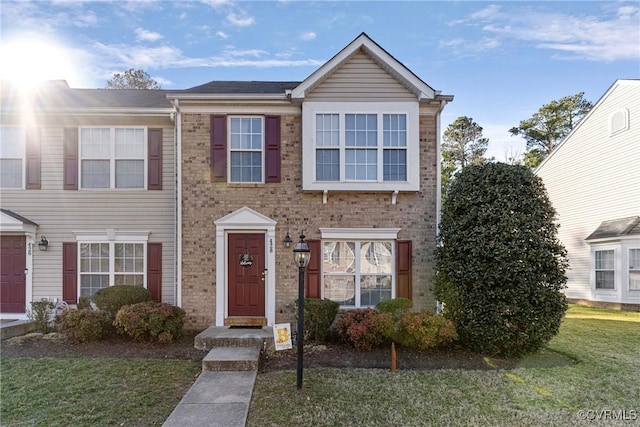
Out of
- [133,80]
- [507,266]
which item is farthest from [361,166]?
[133,80]

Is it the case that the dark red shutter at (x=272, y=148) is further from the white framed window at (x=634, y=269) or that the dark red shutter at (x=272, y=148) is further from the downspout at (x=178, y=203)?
the white framed window at (x=634, y=269)

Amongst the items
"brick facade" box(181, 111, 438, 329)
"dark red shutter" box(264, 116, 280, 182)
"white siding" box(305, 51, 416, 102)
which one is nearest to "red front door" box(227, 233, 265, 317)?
"brick facade" box(181, 111, 438, 329)

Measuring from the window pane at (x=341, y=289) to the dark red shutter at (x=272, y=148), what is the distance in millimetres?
2736

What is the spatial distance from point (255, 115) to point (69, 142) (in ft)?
15.8

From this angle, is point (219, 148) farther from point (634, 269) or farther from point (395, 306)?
point (634, 269)

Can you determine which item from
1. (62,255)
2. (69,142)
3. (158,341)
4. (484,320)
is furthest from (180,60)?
(484,320)

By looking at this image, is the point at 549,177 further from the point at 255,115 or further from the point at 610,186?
the point at 255,115

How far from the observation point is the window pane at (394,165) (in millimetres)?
8344

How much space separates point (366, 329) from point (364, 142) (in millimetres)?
4161

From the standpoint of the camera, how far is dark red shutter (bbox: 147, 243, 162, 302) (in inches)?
352

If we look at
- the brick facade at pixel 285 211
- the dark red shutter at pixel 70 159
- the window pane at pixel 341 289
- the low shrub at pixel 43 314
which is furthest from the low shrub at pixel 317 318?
the dark red shutter at pixel 70 159

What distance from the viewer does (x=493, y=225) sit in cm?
682

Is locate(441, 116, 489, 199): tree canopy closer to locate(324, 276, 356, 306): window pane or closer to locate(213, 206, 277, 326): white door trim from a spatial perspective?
Answer: locate(324, 276, 356, 306): window pane

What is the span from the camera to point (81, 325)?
284 inches
